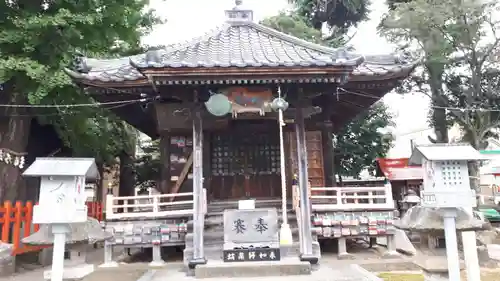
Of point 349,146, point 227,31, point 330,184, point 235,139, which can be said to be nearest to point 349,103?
point 330,184

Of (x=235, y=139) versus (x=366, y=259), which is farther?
(x=235, y=139)

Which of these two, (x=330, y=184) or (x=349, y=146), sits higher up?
(x=349, y=146)

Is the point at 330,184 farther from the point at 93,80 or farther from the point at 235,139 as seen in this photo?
the point at 93,80

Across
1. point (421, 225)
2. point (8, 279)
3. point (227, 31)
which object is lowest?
point (8, 279)

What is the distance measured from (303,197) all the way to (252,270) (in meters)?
2.16

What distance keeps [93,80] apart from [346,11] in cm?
1923

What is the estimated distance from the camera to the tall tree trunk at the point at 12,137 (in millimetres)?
12188

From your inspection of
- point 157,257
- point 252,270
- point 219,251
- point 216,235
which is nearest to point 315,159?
point 216,235

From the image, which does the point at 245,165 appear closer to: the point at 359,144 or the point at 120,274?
the point at 120,274

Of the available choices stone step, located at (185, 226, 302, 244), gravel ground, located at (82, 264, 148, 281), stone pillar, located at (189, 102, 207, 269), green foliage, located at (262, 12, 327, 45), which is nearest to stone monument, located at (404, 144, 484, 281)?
stone step, located at (185, 226, 302, 244)

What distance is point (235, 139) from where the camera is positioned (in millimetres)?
12664

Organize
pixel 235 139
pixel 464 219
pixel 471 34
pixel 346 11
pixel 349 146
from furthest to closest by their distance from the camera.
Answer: pixel 346 11, pixel 349 146, pixel 471 34, pixel 235 139, pixel 464 219

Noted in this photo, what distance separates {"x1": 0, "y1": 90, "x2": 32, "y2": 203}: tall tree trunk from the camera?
12188 mm

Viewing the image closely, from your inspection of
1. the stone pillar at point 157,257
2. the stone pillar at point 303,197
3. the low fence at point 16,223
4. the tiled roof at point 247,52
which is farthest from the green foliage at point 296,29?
the low fence at point 16,223
